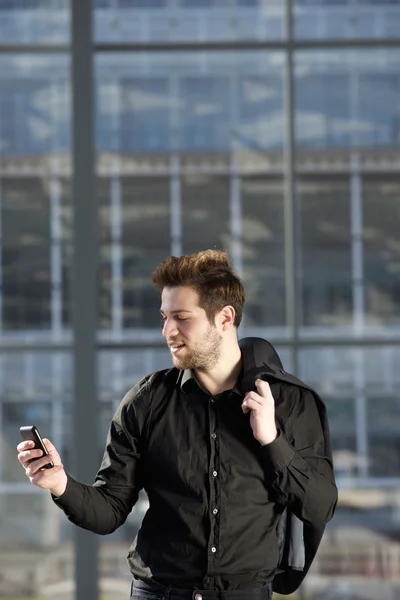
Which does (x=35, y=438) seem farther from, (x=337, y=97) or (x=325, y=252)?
(x=337, y=97)

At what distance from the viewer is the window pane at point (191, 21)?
4.60 metres

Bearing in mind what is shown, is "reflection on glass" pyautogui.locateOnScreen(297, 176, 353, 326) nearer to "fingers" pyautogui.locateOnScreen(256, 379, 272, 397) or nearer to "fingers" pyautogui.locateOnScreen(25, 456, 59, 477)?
"fingers" pyautogui.locateOnScreen(256, 379, 272, 397)

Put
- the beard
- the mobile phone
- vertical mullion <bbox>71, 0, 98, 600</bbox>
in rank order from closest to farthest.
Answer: the mobile phone < the beard < vertical mullion <bbox>71, 0, 98, 600</bbox>

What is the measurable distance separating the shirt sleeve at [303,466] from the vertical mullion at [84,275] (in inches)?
83.4

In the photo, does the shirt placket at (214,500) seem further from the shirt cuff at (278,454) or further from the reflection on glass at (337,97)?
the reflection on glass at (337,97)

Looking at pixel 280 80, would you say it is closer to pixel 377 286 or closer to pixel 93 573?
pixel 377 286

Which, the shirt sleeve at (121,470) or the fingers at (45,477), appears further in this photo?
the shirt sleeve at (121,470)

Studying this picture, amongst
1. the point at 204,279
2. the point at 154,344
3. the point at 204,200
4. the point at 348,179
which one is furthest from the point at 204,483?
the point at 348,179

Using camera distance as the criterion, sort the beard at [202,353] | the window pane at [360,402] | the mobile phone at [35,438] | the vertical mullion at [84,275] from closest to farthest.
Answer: the mobile phone at [35,438], the beard at [202,353], the vertical mullion at [84,275], the window pane at [360,402]

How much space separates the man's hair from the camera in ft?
7.99

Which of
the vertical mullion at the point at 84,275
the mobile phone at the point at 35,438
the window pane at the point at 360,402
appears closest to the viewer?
the mobile phone at the point at 35,438

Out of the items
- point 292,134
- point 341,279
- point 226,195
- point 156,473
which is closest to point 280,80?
point 292,134

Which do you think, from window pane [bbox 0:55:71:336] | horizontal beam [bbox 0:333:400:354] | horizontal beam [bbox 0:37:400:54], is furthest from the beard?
horizontal beam [bbox 0:37:400:54]

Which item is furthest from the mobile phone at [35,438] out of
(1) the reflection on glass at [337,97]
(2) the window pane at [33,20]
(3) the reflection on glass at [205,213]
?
(2) the window pane at [33,20]
